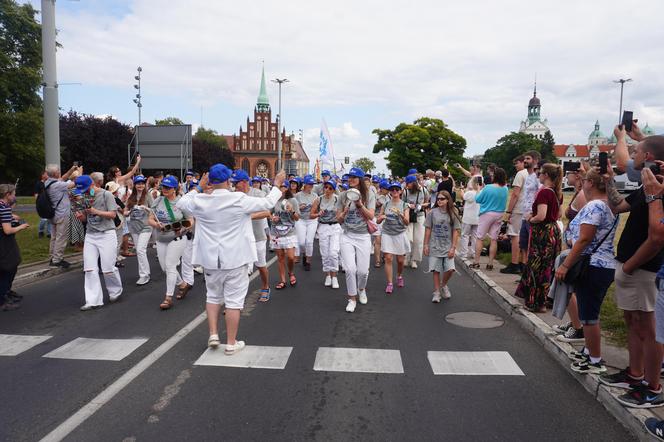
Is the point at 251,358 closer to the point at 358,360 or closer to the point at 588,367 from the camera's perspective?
the point at 358,360

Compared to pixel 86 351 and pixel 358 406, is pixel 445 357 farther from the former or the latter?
pixel 86 351

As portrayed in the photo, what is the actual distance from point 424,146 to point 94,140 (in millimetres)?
37341

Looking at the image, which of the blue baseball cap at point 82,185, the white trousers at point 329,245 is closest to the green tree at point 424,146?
the white trousers at point 329,245

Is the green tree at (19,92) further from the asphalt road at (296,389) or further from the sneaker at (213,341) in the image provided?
the sneaker at (213,341)

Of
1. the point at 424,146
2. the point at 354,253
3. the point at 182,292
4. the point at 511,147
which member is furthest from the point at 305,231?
the point at 511,147

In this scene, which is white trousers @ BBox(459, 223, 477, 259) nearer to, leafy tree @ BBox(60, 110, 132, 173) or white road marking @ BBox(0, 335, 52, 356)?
white road marking @ BBox(0, 335, 52, 356)

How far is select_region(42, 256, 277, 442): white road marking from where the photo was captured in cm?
349

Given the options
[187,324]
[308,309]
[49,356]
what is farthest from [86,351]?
[308,309]

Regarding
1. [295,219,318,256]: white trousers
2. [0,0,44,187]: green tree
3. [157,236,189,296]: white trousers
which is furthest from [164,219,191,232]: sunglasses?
[0,0,44,187]: green tree

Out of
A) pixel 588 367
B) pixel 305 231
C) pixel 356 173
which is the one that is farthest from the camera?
pixel 305 231

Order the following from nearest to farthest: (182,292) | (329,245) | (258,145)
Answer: (182,292) → (329,245) → (258,145)

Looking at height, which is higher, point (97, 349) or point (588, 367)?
point (588, 367)

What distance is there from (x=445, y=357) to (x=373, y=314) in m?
1.85

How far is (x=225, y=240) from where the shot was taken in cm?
513
